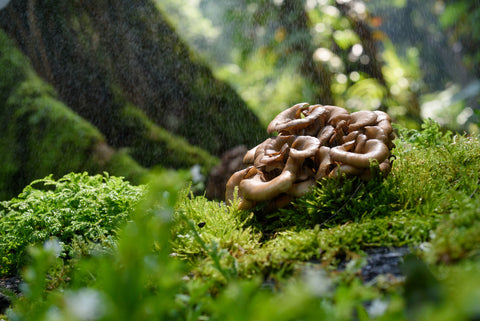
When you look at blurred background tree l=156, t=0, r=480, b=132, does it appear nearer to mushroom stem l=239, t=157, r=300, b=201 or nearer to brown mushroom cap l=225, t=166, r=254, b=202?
brown mushroom cap l=225, t=166, r=254, b=202

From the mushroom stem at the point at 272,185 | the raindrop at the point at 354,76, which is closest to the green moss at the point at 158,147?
the raindrop at the point at 354,76

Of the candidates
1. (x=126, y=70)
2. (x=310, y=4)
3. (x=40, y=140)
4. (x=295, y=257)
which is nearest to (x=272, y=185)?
(x=295, y=257)

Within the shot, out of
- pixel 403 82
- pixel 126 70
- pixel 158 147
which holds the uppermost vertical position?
pixel 126 70

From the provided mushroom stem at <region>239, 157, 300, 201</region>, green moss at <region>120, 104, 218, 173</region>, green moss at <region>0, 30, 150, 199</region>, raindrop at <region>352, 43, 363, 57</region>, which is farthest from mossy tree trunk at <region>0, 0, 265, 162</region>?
mushroom stem at <region>239, 157, 300, 201</region>

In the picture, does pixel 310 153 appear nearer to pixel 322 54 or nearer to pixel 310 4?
pixel 322 54

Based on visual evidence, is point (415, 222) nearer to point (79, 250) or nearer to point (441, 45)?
point (79, 250)

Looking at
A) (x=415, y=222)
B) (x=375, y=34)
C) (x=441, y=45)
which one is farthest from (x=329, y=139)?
(x=441, y=45)

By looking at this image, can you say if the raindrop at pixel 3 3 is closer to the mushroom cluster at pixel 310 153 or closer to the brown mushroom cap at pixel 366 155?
the mushroom cluster at pixel 310 153
